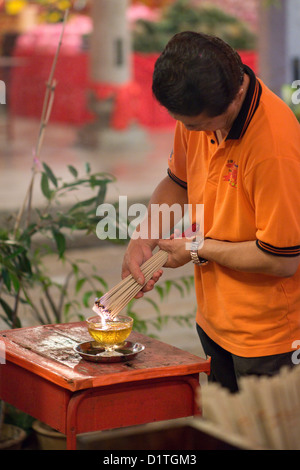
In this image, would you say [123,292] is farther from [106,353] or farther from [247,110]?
[247,110]

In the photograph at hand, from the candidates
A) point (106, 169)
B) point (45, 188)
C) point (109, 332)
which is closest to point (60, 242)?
point (45, 188)

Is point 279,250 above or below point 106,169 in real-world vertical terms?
below

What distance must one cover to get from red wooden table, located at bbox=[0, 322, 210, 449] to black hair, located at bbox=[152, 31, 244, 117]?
25.2 inches

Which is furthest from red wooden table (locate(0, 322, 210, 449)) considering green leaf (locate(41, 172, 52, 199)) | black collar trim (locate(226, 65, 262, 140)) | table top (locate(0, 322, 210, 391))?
green leaf (locate(41, 172, 52, 199))

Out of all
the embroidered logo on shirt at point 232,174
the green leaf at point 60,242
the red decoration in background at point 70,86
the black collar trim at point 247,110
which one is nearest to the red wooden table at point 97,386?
the embroidered logo on shirt at point 232,174

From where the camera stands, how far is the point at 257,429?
1232 mm

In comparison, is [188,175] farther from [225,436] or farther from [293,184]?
[225,436]

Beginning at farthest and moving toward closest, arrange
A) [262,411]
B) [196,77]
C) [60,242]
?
[60,242] < [196,77] < [262,411]

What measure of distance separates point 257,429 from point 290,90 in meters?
4.22

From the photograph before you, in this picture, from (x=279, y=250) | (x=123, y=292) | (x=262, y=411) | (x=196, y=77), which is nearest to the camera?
(x=262, y=411)

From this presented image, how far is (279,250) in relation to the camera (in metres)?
2.08

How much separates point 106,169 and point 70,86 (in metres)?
3.48

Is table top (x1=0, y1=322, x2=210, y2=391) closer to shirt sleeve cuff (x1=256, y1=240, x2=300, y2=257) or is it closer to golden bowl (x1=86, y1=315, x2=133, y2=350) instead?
golden bowl (x1=86, y1=315, x2=133, y2=350)
